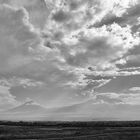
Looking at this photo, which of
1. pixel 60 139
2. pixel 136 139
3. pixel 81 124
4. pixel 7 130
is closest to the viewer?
pixel 60 139

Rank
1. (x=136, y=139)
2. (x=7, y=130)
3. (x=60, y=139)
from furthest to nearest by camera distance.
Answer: (x=7, y=130) → (x=136, y=139) → (x=60, y=139)

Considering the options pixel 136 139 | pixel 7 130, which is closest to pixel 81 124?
pixel 7 130

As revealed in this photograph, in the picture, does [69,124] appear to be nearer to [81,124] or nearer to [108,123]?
[81,124]

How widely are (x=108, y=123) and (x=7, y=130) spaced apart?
104 ft

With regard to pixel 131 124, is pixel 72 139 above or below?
below

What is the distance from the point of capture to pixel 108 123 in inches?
2660

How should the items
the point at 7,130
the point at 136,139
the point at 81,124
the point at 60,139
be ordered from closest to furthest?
1. the point at 60,139
2. the point at 136,139
3. the point at 7,130
4. the point at 81,124

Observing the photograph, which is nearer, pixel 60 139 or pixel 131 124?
pixel 60 139

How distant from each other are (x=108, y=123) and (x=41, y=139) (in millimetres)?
37299

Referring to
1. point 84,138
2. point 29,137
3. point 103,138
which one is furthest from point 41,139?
point 103,138

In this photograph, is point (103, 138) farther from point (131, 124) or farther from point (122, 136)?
point (131, 124)

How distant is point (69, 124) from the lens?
67500 millimetres

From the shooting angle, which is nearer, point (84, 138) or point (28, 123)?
point (84, 138)

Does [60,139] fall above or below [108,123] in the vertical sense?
below
